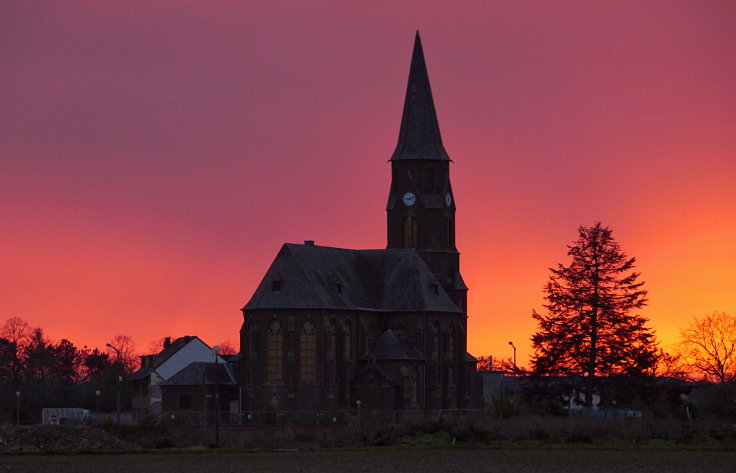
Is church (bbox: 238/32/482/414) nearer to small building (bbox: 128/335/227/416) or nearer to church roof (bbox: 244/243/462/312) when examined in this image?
church roof (bbox: 244/243/462/312)

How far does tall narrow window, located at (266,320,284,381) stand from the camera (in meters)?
118

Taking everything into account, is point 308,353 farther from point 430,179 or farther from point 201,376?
point 430,179

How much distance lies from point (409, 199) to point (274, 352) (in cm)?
2123

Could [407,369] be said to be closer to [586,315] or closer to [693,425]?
[586,315]

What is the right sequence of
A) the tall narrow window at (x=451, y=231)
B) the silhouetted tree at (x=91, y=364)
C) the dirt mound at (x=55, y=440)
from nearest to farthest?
the dirt mound at (x=55, y=440) < the tall narrow window at (x=451, y=231) < the silhouetted tree at (x=91, y=364)

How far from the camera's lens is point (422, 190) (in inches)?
5236

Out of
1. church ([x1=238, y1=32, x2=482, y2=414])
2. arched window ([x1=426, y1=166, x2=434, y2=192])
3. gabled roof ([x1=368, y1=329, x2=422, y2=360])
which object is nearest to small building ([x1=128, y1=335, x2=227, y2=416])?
church ([x1=238, y1=32, x2=482, y2=414])

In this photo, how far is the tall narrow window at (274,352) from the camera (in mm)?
118375

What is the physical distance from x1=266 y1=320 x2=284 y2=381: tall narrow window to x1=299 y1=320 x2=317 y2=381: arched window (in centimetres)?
146

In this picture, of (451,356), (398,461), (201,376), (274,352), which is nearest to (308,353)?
(274,352)

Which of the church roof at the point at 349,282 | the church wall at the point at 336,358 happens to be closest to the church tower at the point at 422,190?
the church roof at the point at 349,282

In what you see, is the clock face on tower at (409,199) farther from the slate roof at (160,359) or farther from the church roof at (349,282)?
the slate roof at (160,359)

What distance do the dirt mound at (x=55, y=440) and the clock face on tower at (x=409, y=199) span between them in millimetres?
50628

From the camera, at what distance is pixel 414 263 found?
417ft
